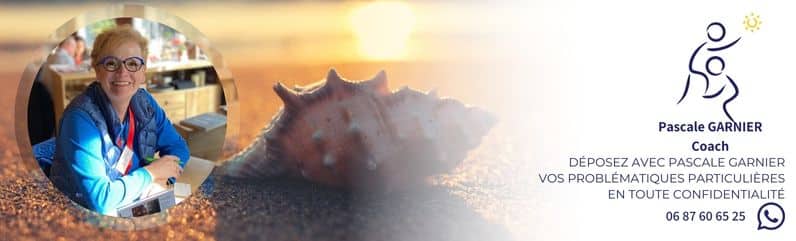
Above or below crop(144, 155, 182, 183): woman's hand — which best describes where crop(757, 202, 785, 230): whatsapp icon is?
below

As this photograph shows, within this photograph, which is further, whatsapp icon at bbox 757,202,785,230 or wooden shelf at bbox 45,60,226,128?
whatsapp icon at bbox 757,202,785,230

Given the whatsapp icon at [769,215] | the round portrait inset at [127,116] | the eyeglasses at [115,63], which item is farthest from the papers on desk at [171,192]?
the whatsapp icon at [769,215]

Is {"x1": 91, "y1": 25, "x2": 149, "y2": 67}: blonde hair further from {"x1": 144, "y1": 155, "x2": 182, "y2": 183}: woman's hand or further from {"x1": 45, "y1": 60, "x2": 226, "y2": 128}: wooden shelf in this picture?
{"x1": 144, "y1": 155, "x2": 182, "y2": 183}: woman's hand

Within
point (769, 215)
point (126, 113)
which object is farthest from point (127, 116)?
point (769, 215)

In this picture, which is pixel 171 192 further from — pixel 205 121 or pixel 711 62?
pixel 711 62

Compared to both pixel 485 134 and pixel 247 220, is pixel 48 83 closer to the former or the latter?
pixel 247 220

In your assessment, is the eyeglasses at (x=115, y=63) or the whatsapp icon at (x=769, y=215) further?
the whatsapp icon at (x=769, y=215)

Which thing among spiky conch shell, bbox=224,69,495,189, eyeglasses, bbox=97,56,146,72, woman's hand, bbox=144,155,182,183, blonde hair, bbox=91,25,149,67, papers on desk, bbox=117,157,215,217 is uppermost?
blonde hair, bbox=91,25,149,67

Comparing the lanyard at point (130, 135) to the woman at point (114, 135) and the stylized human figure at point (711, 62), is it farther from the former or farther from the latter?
the stylized human figure at point (711, 62)

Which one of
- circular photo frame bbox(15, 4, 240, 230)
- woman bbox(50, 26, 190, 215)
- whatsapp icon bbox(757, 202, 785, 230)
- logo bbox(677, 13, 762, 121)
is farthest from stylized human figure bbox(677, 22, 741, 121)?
woman bbox(50, 26, 190, 215)
